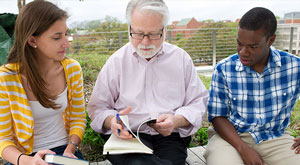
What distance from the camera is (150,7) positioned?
1885 mm

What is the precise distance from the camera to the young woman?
1.65 meters

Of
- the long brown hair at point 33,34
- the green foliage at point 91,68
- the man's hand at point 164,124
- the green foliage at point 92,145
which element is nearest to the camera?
the long brown hair at point 33,34

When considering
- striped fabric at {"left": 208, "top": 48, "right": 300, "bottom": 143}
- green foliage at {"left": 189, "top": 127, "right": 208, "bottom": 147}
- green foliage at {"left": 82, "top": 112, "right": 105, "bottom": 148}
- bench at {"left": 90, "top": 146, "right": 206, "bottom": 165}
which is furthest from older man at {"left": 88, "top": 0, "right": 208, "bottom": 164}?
green foliage at {"left": 189, "top": 127, "right": 208, "bottom": 147}

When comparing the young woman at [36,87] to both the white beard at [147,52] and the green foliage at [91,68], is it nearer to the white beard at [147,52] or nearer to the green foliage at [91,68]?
the white beard at [147,52]

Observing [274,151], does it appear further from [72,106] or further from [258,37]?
[72,106]

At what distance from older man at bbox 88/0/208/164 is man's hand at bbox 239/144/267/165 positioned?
1.20 feet

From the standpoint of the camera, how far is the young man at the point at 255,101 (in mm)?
1923

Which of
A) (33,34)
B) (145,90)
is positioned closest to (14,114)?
(33,34)

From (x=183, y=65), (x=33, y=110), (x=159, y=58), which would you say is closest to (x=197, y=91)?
(x=183, y=65)

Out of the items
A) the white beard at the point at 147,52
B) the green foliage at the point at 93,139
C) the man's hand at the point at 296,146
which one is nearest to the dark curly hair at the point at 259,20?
the white beard at the point at 147,52

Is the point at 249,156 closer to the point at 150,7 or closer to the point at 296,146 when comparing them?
the point at 296,146

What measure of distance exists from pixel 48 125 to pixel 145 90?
76cm

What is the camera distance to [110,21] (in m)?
9.84

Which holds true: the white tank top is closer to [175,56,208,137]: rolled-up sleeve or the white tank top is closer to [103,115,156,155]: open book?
[103,115,156,155]: open book
